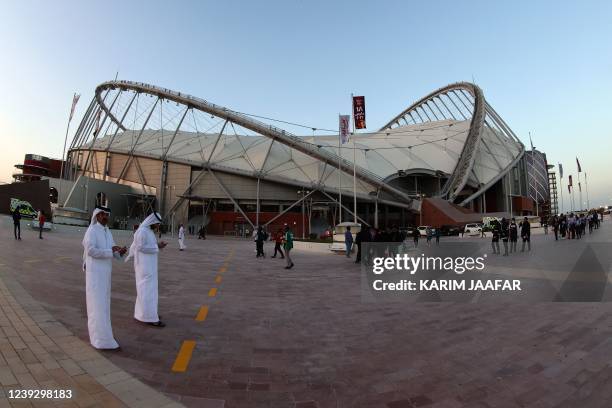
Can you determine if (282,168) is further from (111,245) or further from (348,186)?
(111,245)

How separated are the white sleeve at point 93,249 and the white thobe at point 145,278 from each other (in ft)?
3.54

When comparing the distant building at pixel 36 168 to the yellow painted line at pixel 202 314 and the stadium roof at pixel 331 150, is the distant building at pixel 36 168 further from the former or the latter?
the yellow painted line at pixel 202 314

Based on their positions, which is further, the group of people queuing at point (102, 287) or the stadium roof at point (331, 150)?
the stadium roof at point (331, 150)

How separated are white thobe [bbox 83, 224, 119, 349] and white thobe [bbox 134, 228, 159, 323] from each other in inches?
40.6

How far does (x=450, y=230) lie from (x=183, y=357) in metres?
44.9

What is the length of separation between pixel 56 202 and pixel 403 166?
54558mm

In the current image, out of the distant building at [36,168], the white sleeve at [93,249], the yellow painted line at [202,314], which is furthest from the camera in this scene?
the distant building at [36,168]

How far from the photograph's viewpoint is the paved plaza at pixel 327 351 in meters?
3.50

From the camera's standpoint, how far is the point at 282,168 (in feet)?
169

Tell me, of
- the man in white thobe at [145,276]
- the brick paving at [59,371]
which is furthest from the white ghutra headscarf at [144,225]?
the brick paving at [59,371]

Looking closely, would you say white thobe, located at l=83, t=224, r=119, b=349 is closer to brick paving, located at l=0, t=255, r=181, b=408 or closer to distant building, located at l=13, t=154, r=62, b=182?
brick paving, located at l=0, t=255, r=181, b=408

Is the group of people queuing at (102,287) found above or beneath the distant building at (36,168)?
beneath

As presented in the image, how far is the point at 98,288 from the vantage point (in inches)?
183

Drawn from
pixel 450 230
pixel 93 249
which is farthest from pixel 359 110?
pixel 93 249
